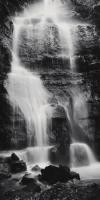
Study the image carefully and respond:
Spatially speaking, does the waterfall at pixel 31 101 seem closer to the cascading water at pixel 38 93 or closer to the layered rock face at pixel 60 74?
the cascading water at pixel 38 93

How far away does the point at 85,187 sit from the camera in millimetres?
14953

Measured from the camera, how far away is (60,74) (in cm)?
Result: 2828

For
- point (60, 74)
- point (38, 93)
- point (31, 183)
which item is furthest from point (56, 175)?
point (60, 74)

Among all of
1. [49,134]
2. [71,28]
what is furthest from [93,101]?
[71,28]

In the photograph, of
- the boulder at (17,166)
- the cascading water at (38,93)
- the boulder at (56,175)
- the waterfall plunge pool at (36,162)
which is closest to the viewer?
the boulder at (56,175)

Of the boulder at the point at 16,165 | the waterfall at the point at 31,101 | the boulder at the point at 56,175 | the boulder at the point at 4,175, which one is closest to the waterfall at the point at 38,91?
the waterfall at the point at 31,101

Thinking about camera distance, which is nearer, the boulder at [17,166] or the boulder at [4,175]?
the boulder at [4,175]

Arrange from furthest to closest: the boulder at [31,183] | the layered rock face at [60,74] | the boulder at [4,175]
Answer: the layered rock face at [60,74], the boulder at [4,175], the boulder at [31,183]

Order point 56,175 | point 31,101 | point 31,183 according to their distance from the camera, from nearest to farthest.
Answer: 1. point 31,183
2. point 56,175
3. point 31,101

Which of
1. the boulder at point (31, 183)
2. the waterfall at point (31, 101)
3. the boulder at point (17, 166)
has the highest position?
the waterfall at point (31, 101)

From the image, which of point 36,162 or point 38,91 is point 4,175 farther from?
point 38,91

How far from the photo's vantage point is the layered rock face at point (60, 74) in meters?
22.7

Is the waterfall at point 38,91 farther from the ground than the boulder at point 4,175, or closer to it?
farther from the ground

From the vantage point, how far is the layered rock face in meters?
22.7
